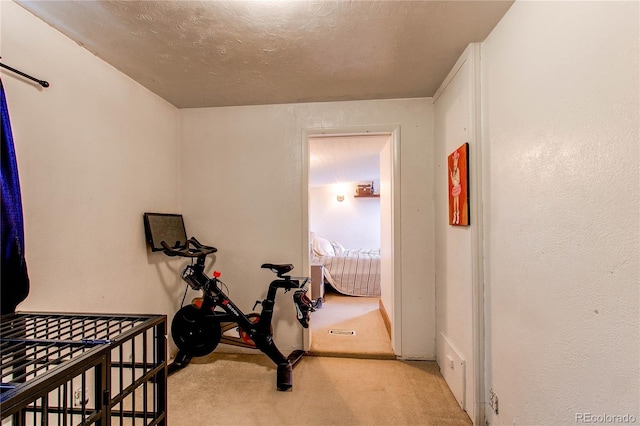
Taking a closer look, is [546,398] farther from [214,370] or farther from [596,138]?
[214,370]

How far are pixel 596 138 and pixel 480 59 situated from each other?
100cm

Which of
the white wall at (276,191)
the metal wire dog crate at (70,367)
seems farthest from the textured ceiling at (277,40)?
the metal wire dog crate at (70,367)

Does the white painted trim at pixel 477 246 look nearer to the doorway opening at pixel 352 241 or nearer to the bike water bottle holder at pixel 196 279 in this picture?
the doorway opening at pixel 352 241

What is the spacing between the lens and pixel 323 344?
262cm

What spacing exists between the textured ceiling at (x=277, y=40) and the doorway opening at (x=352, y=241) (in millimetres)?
604

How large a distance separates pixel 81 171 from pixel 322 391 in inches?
82.8

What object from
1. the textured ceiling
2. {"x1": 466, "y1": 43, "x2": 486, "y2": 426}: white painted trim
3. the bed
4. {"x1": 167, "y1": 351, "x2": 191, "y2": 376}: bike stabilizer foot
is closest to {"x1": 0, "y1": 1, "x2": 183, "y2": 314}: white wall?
the textured ceiling

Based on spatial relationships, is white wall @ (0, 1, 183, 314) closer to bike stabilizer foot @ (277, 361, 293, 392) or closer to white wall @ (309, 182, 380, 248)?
bike stabilizer foot @ (277, 361, 293, 392)

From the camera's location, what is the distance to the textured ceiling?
133 centimetres

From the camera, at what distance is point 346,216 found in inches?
272

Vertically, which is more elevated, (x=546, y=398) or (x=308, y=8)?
(x=308, y=8)

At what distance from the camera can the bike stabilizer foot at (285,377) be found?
195cm

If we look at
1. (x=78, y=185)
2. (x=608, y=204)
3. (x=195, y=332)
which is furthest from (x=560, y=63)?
(x=195, y=332)
